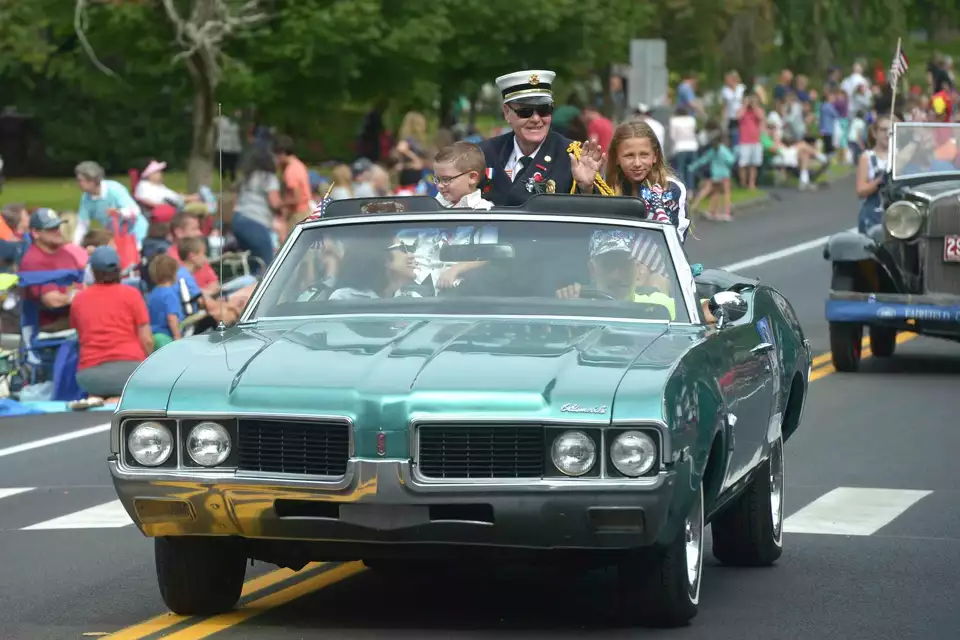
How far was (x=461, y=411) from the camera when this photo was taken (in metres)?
7.14

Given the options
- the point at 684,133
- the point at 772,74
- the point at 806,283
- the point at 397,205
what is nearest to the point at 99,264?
the point at 397,205

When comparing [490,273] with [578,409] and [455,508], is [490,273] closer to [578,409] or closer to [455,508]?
[578,409]

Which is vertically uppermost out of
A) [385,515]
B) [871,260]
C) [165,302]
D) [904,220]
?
[385,515]

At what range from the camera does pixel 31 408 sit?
54.9 ft

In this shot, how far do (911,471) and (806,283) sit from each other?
14130 millimetres

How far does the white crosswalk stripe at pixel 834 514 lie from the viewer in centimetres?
1060

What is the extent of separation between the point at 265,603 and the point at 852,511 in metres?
3.86

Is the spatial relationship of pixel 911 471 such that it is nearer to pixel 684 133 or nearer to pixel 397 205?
pixel 397 205

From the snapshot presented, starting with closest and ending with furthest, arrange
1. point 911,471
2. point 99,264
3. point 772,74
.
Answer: point 911,471 < point 99,264 < point 772,74

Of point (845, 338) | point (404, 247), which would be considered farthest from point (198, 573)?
point (845, 338)

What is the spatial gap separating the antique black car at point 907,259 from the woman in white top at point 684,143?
15420mm

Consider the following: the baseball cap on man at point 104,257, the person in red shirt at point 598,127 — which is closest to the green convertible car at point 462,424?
the baseball cap on man at point 104,257

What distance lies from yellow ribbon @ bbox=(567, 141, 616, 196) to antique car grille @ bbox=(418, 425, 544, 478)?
290 centimetres

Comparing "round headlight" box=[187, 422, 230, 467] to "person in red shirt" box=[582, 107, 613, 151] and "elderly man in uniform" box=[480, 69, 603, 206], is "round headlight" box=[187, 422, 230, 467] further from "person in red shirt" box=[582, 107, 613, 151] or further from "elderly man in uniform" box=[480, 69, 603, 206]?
"person in red shirt" box=[582, 107, 613, 151]
